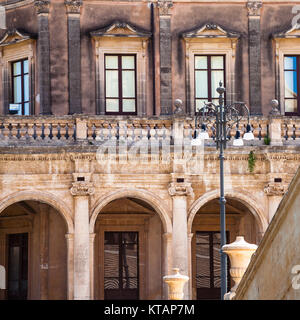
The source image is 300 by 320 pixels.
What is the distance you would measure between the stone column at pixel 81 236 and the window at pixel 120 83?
380cm

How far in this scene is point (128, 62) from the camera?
34094 mm

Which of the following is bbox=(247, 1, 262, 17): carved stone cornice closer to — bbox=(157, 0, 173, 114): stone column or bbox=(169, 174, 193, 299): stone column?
bbox=(157, 0, 173, 114): stone column

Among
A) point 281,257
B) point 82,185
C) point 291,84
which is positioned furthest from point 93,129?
point 281,257

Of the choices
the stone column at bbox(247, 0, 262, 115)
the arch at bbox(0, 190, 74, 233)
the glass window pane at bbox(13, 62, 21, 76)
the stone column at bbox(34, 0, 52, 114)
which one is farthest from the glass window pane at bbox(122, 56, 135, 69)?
the arch at bbox(0, 190, 74, 233)

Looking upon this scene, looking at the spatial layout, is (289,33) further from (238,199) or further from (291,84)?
(238,199)

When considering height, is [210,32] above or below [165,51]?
above

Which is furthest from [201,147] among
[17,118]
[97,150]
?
[17,118]

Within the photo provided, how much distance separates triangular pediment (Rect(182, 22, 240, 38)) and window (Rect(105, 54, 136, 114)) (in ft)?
5.81

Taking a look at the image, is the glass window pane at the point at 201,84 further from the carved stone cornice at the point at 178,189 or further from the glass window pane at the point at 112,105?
the carved stone cornice at the point at 178,189

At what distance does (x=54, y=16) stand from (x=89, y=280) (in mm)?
7733

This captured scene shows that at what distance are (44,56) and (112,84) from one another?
209 centimetres

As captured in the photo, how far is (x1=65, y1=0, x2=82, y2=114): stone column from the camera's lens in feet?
109
